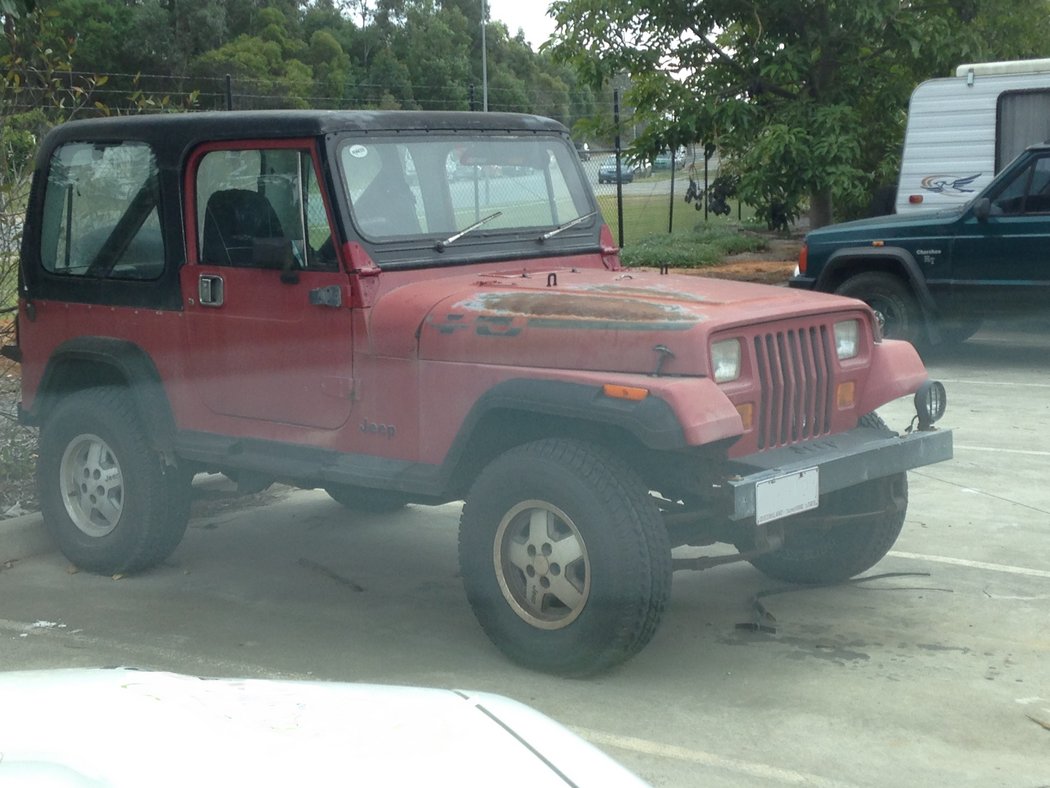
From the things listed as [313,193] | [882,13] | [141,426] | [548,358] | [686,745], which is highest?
[882,13]

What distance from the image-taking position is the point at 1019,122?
13.7 metres

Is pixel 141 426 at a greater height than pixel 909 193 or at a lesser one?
lesser

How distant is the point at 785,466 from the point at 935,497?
3.00 metres

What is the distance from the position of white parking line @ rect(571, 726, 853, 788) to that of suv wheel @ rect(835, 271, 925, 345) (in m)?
8.46

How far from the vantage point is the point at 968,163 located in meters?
14.1

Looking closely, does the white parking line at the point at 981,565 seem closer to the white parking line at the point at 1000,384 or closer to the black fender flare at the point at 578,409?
the black fender flare at the point at 578,409

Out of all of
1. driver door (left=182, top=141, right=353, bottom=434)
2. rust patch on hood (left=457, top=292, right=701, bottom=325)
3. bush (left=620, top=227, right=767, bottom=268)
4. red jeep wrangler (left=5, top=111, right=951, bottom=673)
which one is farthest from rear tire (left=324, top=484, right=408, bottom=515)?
bush (left=620, top=227, right=767, bottom=268)

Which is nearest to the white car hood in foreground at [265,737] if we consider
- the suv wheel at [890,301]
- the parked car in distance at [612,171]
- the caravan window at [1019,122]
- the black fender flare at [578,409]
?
the black fender flare at [578,409]

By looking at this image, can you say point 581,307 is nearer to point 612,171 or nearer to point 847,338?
point 847,338

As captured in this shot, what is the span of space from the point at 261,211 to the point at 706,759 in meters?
2.96

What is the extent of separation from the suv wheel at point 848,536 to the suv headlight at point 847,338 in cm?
28

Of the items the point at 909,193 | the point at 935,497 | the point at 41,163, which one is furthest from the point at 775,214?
the point at 41,163

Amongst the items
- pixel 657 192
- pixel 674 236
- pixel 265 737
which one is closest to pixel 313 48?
pixel 657 192

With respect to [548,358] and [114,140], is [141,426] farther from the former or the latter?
[548,358]
